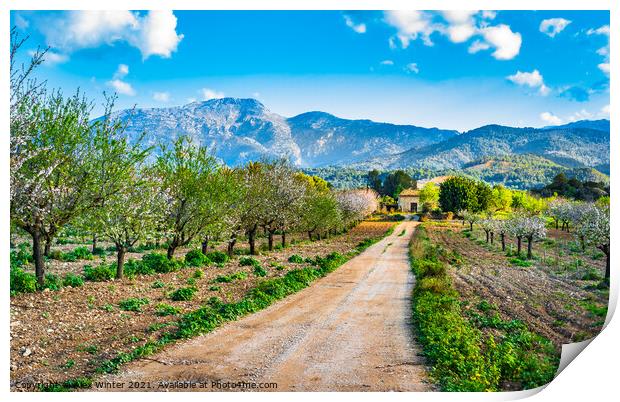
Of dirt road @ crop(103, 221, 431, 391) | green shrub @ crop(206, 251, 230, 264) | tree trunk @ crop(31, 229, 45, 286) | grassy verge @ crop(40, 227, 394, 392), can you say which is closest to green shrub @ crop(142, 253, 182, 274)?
green shrub @ crop(206, 251, 230, 264)

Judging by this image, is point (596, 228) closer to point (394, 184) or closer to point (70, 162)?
point (70, 162)

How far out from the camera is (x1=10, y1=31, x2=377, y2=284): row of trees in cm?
827

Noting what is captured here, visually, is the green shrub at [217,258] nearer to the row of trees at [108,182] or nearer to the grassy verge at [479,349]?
the row of trees at [108,182]

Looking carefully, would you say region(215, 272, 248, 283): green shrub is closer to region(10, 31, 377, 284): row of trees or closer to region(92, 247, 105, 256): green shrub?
region(10, 31, 377, 284): row of trees

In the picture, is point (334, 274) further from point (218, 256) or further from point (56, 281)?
point (56, 281)

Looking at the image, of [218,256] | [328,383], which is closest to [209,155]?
[218,256]

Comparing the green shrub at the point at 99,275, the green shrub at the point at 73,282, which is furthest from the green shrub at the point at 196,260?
the green shrub at the point at 73,282

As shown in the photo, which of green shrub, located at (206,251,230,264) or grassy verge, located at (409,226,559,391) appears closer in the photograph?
grassy verge, located at (409,226,559,391)

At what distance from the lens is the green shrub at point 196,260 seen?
1867 cm

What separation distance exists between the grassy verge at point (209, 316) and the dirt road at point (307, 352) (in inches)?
9.4

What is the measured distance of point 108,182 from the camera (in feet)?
35.8

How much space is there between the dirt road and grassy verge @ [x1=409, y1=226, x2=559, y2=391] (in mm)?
360

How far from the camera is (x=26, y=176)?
8719mm
